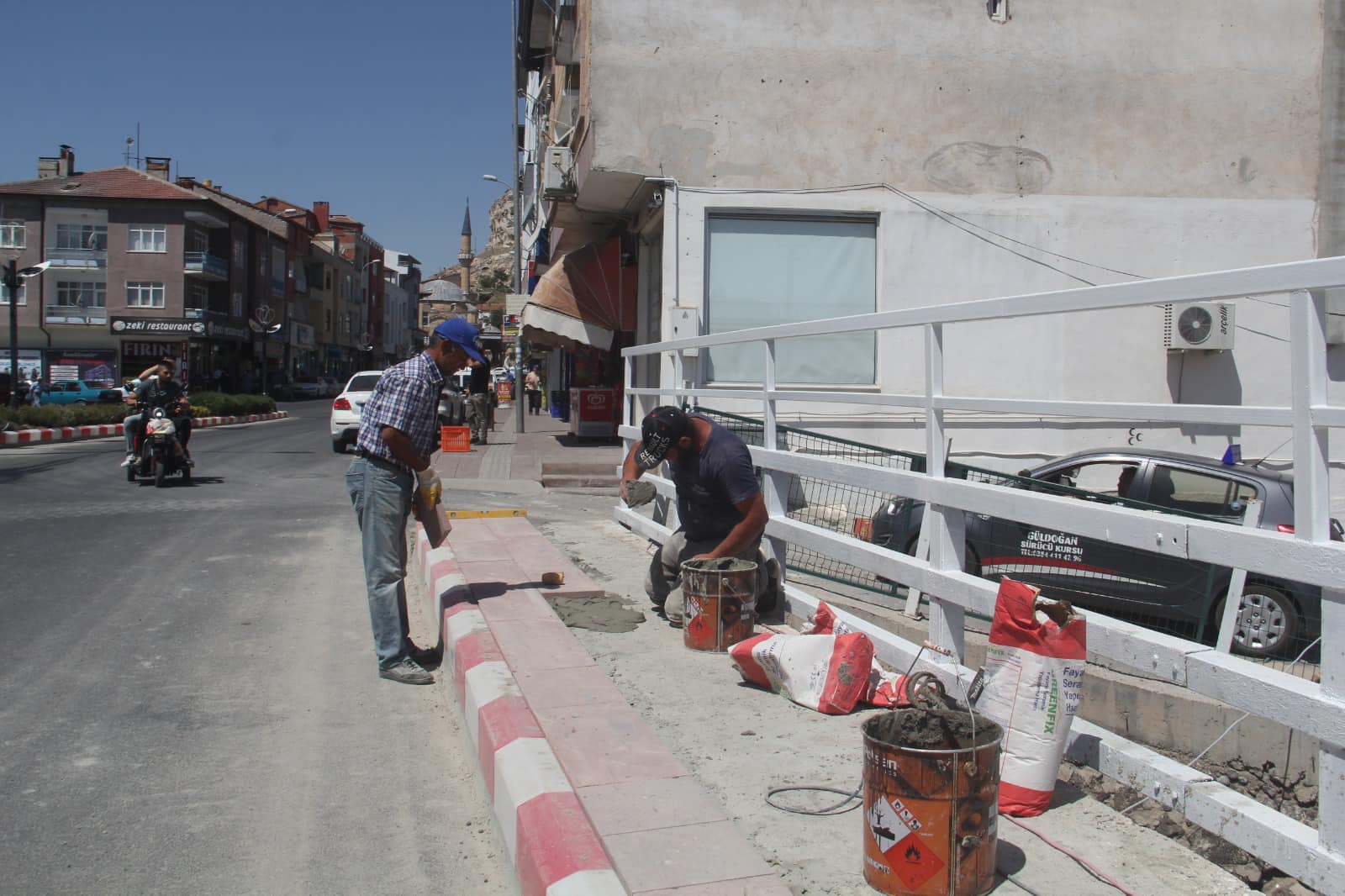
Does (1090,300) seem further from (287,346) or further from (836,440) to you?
(287,346)

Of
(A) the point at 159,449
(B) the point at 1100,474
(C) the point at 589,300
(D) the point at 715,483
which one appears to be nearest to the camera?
(D) the point at 715,483

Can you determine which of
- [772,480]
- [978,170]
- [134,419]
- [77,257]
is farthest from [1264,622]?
[77,257]

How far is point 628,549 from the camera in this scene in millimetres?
9344

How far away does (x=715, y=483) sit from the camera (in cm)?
608

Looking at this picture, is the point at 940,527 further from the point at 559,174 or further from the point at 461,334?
the point at 559,174

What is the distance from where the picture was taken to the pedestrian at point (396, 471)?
572 centimetres

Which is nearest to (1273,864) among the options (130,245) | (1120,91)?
(1120,91)

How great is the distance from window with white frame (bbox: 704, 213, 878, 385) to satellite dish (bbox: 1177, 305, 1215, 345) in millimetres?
4176

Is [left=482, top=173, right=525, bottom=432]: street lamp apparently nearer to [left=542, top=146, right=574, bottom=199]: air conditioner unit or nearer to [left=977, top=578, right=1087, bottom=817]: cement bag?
[left=542, top=146, right=574, bottom=199]: air conditioner unit

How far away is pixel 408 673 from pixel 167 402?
1118cm

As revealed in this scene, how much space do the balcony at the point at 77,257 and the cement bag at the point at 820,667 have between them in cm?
5798

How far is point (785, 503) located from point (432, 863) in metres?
3.54

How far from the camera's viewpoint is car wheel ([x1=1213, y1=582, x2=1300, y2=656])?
448 centimetres

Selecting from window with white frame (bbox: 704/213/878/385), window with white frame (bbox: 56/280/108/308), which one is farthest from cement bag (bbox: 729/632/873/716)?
window with white frame (bbox: 56/280/108/308)
